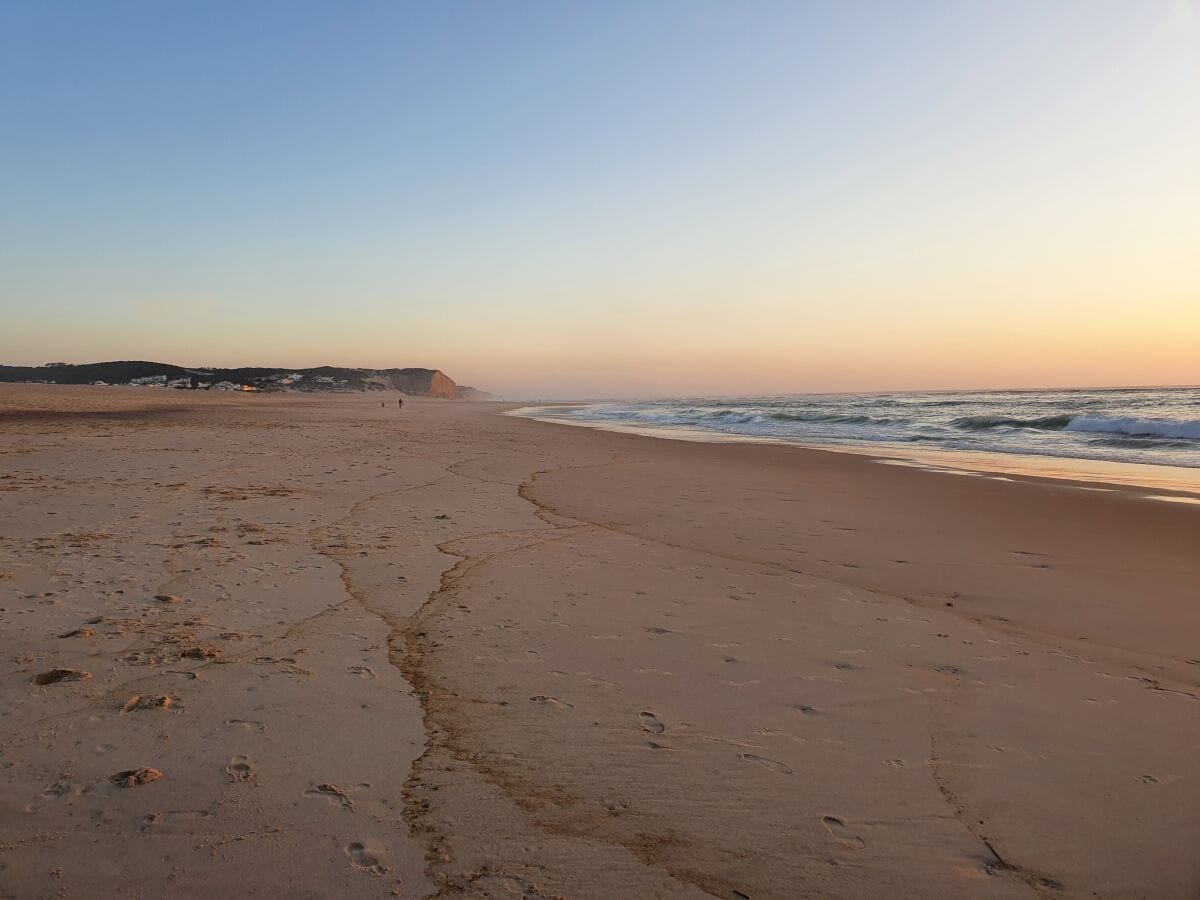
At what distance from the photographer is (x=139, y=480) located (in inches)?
378

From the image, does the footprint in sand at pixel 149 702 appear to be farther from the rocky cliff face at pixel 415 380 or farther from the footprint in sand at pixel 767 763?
the rocky cliff face at pixel 415 380

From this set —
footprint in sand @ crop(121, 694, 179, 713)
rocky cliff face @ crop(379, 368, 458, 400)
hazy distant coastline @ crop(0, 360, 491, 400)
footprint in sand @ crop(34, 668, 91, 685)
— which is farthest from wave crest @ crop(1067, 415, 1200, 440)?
rocky cliff face @ crop(379, 368, 458, 400)

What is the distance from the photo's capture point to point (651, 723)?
330 cm

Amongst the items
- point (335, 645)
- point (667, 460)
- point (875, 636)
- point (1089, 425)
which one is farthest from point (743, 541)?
point (1089, 425)

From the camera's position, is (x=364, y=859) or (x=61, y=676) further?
(x=61, y=676)

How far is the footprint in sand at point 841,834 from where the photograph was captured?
2451 mm

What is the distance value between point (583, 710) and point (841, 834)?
52.5 inches

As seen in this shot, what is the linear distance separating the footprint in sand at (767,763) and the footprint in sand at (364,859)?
5.13ft

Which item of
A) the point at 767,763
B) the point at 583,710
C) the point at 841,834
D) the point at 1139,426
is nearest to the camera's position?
the point at 841,834

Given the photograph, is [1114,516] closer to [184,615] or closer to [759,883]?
[759,883]

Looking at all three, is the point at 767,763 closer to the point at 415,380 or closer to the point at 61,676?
the point at 61,676

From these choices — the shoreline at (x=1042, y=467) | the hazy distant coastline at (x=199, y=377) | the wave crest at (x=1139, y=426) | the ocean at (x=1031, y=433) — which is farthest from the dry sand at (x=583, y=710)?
the hazy distant coastline at (x=199, y=377)

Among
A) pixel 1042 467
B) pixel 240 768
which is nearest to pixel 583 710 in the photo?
pixel 240 768

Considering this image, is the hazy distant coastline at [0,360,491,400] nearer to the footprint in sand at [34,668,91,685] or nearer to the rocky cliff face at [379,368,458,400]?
the rocky cliff face at [379,368,458,400]
